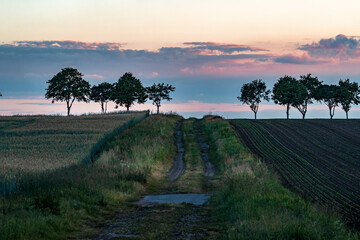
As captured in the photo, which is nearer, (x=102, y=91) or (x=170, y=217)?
(x=170, y=217)

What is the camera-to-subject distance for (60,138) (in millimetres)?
41094

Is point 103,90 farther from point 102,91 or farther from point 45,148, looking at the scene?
point 45,148

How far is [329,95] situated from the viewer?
357 ft

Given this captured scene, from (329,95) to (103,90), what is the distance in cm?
6399

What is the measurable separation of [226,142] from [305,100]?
2950 inches

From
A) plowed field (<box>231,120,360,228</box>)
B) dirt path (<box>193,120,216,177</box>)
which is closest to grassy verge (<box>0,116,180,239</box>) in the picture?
dirt path (<box>193,120,216,177</box>)

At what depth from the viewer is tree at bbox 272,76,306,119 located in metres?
106

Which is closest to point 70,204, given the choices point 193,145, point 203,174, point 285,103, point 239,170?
point 239,170

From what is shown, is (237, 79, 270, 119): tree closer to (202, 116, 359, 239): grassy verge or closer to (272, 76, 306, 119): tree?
(272, 76, 306, 119): tree

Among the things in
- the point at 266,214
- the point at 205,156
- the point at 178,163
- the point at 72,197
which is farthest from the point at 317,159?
the point at 72,197

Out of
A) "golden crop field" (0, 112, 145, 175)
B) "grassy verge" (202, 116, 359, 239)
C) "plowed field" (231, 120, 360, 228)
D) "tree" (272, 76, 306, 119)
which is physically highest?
"tree" (272, 76, 306, 119)

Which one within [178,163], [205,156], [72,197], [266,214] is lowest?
[178,163]

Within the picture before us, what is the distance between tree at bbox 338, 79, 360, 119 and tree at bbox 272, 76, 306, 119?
9.54 m

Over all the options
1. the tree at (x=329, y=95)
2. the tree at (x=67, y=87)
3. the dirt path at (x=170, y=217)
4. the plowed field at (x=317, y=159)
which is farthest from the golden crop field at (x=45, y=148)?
the tree at (x=329, y=95)
